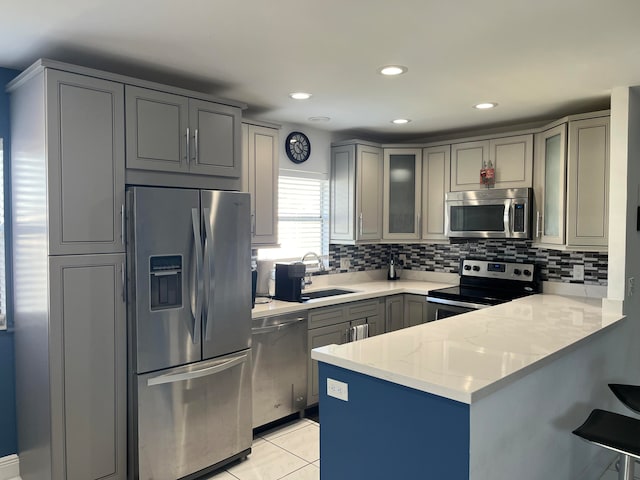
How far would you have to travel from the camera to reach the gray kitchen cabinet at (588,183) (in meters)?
3.32

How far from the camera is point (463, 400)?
5.27 feet

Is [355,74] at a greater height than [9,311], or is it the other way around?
[355,74]

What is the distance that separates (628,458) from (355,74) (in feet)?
7.63

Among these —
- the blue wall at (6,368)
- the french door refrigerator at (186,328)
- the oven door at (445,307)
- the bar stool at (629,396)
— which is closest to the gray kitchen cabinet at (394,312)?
the oven door at (445,307)

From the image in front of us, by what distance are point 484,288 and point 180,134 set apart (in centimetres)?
304

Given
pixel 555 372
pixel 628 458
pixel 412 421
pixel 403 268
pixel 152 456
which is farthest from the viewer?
pixel 403 268

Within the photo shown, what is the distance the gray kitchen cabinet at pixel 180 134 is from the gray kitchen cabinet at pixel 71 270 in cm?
9

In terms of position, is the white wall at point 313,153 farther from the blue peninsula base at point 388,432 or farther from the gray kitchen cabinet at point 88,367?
the blue peninsula base at point 388,432

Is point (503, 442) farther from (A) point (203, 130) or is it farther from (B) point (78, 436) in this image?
(A) point (203, 130)

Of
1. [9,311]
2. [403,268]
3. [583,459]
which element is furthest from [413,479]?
[403,268]

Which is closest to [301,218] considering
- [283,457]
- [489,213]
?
[489,213]

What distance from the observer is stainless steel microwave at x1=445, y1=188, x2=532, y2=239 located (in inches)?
153

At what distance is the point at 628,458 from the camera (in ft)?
6.51

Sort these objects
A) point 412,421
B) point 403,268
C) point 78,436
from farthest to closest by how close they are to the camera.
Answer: point 403,268 < point 78,436 < point 412,421
